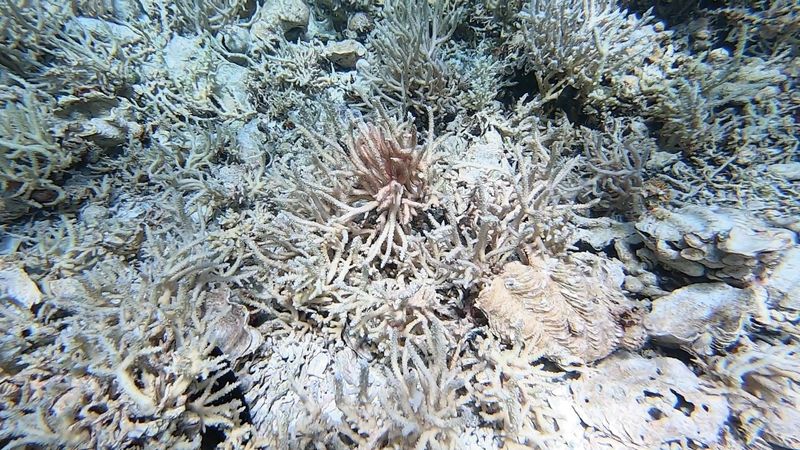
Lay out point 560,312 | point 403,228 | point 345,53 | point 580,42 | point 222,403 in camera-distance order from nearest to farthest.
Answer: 1. point 560,312
2. point 222,403
3. point 403,228
4. point 580,42
5. point 345,53

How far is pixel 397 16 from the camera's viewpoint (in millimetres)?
3320

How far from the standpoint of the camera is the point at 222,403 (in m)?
2.14

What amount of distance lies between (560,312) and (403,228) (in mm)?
1105

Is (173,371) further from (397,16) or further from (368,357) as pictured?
(397,16)

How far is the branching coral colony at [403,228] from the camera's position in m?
1.79

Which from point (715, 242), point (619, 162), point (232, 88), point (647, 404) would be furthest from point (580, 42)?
point (232, 88)

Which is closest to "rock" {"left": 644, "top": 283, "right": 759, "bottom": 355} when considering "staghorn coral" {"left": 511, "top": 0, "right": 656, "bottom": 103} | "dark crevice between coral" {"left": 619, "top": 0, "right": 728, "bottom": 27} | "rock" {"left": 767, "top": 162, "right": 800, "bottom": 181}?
"rock" {"left": 767, "top": 162, "right": 800, "bottom": 181}

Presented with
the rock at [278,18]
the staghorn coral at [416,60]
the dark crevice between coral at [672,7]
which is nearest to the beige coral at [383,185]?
the staghorn coral at [416,60]

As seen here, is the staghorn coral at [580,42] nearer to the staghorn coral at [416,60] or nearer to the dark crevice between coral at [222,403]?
the staghorn coral at [416,60]

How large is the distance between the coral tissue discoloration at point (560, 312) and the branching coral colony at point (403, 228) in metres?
0.01

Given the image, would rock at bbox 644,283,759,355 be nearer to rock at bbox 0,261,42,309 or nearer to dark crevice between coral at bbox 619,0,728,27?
dark crevice between coral at bbox 619,0,728,27

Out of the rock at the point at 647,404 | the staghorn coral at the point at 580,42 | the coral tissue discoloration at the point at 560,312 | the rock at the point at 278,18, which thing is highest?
the rock at the point at 278,18

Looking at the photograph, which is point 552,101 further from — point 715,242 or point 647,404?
point 647,404

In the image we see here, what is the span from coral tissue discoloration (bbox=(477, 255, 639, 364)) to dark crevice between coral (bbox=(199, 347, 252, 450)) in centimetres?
156
